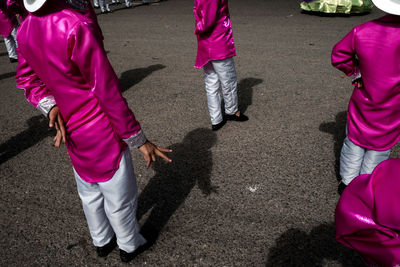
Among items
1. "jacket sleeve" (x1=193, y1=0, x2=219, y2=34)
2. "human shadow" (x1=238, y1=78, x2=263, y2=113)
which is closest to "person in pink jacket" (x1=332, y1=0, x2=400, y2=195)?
"jacket sleeve" (x1=193, y1=0, x2=219, y2=34)

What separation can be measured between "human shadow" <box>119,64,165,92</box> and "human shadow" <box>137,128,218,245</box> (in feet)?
8.33

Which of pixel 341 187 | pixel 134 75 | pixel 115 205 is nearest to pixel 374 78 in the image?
pixel 341 187

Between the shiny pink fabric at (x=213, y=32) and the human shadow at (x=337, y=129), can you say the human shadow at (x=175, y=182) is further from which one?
the human shadow at (x=337, y=129)

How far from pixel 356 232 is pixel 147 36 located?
940cm

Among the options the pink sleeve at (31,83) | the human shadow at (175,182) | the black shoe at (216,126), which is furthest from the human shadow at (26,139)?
the pink sleeve at (31,83)

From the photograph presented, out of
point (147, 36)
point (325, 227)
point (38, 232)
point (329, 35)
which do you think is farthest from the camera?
point (147, 36)

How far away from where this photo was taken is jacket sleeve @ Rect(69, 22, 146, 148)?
1.52 m

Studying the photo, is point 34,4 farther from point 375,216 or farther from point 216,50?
point 216,50

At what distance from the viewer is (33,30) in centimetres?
158

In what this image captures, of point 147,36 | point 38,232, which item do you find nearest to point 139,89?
point 38,232

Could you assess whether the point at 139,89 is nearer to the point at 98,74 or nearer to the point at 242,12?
the point at 98,74

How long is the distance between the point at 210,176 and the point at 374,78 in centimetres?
168

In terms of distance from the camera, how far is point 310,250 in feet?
7.52

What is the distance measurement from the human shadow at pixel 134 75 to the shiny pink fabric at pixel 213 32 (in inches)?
99.7
